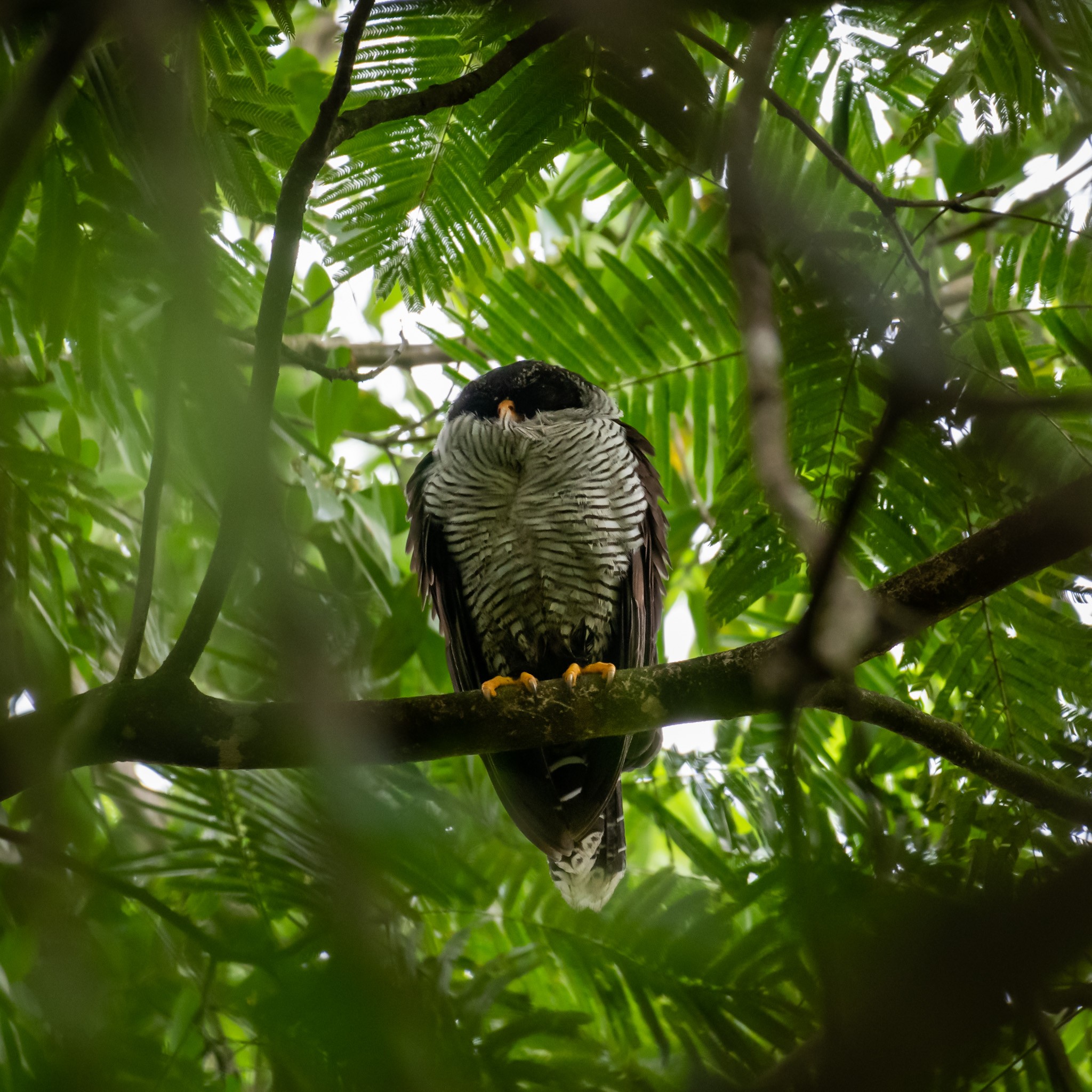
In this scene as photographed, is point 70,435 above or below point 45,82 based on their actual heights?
above

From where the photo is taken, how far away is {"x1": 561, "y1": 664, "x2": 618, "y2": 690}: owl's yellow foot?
2.82 m

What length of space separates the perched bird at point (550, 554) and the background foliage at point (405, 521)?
210 mm

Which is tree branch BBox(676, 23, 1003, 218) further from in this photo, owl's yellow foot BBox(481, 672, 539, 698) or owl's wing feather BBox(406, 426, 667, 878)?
owl's wing feather BBox(406, 426, 667, 878)

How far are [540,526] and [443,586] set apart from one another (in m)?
0.51

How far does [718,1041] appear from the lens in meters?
1.27

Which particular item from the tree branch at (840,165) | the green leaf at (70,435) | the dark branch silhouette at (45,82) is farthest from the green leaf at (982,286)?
the green leaf at (70,435)

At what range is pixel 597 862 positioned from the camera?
390 centimetres

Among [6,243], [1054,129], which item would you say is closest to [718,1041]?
[6,243]

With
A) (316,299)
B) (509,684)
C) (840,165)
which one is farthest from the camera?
(316,299)

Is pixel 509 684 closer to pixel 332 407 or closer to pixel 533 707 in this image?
pixel 533 707

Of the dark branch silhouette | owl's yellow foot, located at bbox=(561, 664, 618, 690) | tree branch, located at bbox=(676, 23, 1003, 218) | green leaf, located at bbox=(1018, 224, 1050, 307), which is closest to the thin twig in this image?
the dark branch silhouette

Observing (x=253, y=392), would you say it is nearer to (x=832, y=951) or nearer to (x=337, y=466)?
(x=832, y=951)

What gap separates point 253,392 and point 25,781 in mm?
832

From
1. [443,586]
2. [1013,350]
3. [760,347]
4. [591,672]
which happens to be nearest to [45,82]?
[760,347]
